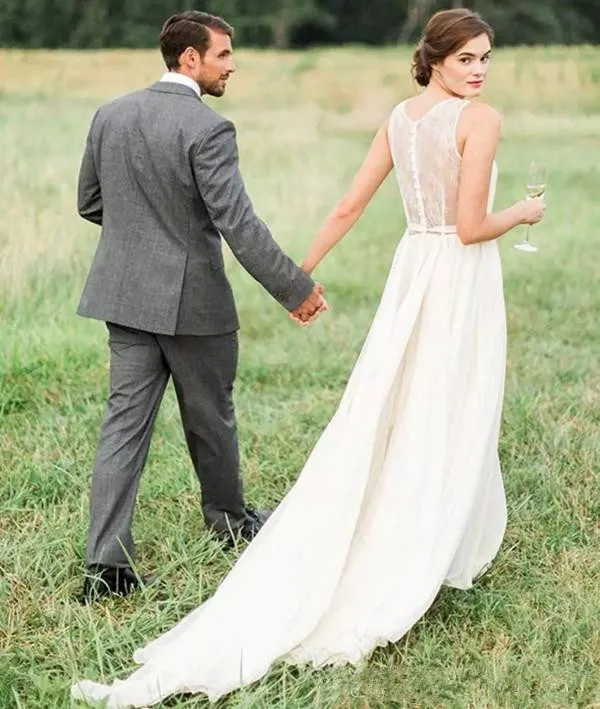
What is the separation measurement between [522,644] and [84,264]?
610cm

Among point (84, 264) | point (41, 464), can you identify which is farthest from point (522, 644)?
point (84, 264)

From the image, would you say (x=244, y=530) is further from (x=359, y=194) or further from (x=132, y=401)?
(x=359, y=194)

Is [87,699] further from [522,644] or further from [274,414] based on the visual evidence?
[274,414]

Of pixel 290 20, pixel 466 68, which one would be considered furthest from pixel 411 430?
pixel 290 20

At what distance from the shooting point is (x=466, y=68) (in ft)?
11.7

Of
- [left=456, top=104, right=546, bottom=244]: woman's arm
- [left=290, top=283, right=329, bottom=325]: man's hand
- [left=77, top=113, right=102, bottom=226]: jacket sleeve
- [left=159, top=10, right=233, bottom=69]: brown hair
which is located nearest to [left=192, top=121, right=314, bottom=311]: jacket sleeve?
[left=290, top=283, right=329, bottom=325]: man's hand

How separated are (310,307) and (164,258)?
0.53m

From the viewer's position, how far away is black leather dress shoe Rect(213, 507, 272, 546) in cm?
439

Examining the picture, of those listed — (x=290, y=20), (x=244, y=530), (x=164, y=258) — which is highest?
(x=164, y=258)

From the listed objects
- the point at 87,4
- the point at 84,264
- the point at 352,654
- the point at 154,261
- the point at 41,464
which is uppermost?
the point at 154,261

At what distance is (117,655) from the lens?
3.50m

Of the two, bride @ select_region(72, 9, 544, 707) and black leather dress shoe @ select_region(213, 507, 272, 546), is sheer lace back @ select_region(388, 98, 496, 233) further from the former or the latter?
black leather dress shoe @ select_region(213, 507, 272, 546)

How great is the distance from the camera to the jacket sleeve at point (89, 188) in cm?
399

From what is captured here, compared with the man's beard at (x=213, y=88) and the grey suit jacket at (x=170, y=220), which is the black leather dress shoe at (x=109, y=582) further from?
the man's beard at (x=213, y=88)
